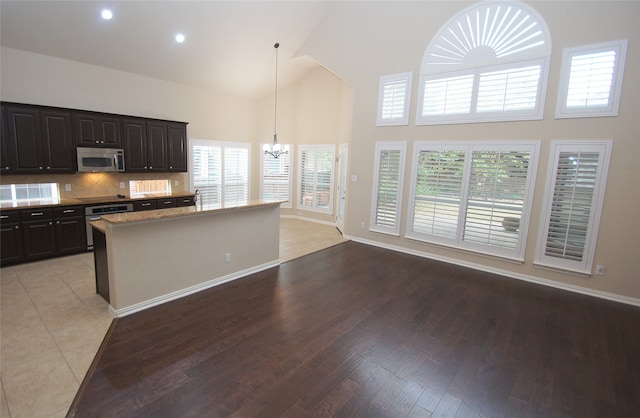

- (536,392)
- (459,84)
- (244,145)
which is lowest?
(536,392)

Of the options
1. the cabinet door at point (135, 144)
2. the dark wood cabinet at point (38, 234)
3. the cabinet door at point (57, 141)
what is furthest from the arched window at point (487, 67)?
the dark wood cabinet at point (38, 234)

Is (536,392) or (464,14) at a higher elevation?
(464,14)

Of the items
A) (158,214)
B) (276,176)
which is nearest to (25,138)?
(158,214)

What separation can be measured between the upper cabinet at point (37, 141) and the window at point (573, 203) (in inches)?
303

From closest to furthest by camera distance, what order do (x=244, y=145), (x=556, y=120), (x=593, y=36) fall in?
1. (x=593, y=36)
2. (x=556, y=120)
3. (x=244, y=145)

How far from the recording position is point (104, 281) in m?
3.42

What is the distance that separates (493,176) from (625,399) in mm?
3254

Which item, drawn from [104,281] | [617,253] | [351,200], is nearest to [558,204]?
[617,253]

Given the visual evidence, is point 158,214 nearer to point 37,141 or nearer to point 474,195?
point 37,141

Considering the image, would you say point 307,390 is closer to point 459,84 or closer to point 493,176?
point 493,176

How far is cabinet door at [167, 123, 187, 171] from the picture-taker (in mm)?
6332

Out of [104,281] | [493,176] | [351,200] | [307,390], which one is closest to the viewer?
[307,390]

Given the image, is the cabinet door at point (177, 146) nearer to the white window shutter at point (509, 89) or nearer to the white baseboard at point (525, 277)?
the white baseboard at point (525, 277)

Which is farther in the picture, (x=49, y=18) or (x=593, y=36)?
(x=49, y=18)
